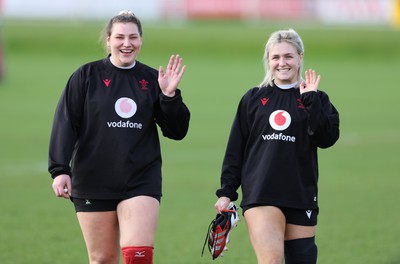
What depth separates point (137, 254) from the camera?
6.32m

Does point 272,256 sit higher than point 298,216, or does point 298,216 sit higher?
point 298,216

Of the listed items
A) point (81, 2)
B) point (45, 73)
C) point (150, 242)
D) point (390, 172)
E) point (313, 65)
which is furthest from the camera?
point (81, 2)

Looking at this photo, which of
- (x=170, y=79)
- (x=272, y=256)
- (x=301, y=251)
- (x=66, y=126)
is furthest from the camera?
(x=170, y=79)

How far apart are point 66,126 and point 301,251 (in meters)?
1.79

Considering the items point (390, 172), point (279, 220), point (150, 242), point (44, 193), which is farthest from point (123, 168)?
point (390, 172)

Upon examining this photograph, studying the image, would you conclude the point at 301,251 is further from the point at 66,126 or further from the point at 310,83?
the point at 66,126

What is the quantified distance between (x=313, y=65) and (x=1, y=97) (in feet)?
41.3

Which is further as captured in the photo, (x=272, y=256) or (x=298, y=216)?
(x=298, y=216)

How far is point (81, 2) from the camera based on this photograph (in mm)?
38781

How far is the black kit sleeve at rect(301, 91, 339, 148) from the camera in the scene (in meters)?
6.34

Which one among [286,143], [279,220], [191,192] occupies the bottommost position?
[191,192]

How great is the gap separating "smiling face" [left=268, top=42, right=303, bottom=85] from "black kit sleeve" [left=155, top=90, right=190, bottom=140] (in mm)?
681

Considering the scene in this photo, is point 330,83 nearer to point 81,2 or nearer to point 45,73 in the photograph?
point 45,73

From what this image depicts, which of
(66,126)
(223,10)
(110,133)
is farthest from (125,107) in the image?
(223,10)
